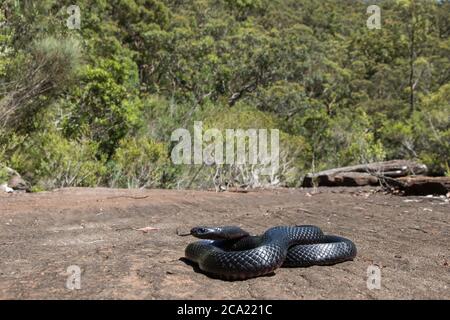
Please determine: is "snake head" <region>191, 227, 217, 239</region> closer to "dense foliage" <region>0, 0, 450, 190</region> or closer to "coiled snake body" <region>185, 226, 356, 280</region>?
"coiled snake body" <region>185, 226, 356, 280</region>

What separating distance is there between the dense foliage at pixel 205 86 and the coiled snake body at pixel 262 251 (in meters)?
7.67

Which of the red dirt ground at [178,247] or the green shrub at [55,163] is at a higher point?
the green shrub at [55,163]

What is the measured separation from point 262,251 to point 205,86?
19407mm

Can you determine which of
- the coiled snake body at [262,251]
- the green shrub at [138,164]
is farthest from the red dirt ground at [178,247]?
the green shrub at [138,164]

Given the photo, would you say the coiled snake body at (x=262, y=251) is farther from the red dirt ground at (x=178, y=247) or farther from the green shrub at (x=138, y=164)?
the green shrub at (x=138, y=164)

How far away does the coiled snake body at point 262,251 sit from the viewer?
324cm

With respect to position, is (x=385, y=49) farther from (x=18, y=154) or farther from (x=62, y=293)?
(x=62, y=293)

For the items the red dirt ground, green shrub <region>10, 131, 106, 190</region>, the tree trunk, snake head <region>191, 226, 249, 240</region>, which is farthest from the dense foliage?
snake head <region>191, 226, 249, 240</region>

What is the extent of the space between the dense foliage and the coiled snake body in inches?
302

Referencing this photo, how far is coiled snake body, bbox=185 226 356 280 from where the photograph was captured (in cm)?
324

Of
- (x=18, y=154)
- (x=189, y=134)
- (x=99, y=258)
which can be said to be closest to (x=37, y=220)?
(x=99, y=258)

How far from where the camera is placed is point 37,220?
605 centimetres

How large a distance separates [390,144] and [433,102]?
2.64 meters

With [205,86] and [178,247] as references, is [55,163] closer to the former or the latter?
[178,247]
